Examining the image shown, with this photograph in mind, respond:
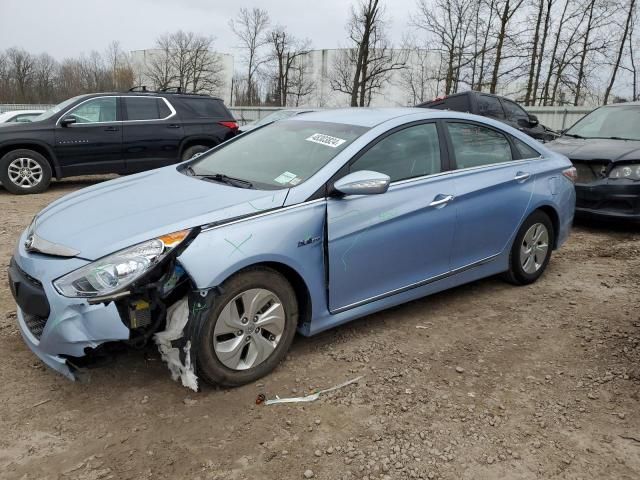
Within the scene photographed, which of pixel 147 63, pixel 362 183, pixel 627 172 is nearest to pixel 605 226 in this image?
pixel 627 172

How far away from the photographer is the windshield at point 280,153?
3.27 m

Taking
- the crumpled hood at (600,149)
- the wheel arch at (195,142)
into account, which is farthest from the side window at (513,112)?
the wheel arch at (195,142)

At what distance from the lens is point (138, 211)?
2.90 metres

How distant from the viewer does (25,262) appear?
2.78 m

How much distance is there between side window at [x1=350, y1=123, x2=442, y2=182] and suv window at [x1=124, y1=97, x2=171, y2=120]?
6.89 meters

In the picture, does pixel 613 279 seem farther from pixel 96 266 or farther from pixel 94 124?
pixel 94 124

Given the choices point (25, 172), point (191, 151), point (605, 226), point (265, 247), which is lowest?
point (605, 226)

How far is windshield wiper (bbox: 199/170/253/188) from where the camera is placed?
323 cm

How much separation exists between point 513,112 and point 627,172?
6348 millimetres

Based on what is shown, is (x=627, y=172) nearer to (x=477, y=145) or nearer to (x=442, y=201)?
(x=477, y=145)

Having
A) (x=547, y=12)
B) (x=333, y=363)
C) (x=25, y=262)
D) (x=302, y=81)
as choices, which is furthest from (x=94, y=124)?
(x=302, y=81)

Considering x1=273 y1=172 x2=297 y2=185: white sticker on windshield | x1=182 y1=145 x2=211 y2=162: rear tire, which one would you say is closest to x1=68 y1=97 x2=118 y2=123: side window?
x1=182 y1=145 x2=211 y2=162: rear tire

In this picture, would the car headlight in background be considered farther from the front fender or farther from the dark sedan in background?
the front fender

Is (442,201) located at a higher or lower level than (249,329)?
higher
